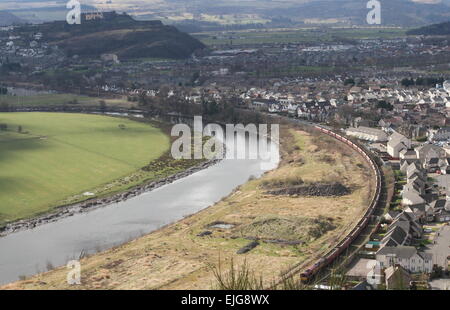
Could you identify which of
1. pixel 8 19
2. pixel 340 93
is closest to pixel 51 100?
pixel 340 93

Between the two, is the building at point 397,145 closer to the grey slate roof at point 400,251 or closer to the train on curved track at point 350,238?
the train on curved track at point 350,238

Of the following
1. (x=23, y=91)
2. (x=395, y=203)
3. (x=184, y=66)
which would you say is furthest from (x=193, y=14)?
(x=395, y=203)

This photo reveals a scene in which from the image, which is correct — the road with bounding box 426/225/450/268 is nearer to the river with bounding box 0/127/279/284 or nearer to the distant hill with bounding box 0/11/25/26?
the river with bounding box 0/127/279/284

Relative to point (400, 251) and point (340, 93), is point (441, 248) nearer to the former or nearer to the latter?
point (400, 251)

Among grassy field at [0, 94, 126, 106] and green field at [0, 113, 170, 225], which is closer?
green field at [0, 113, 170, 225]

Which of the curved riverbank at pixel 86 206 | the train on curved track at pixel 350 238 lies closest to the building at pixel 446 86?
the train on curved track at pixel 350 238

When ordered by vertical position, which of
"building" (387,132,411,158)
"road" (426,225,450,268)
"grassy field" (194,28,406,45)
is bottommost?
"building" (387,132,411,158)

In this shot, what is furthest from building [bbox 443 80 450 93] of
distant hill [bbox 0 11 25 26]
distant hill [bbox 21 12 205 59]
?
distant hill [bbox 0 11 25 26]
